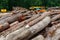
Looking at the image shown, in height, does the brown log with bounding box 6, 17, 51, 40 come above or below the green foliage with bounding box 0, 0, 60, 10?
above

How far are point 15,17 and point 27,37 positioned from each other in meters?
2.27

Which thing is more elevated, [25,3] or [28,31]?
[28,31]

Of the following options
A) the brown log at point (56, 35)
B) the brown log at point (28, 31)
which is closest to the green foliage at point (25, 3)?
the brown log at point (28, 31)

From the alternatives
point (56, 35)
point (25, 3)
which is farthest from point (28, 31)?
point (25, 3)

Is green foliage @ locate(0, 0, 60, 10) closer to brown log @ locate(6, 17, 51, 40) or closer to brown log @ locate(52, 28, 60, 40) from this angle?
brown log @ locate(6, 17, 51, 40)

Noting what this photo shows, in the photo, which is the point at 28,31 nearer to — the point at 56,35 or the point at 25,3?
the point at 56,35

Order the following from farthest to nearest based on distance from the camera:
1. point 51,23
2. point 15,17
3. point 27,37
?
point 15,17 → point 51,23 → point 27,37

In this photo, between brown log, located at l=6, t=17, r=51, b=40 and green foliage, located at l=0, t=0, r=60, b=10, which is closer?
brown log, located at l=6, t=17, r=51, b=40

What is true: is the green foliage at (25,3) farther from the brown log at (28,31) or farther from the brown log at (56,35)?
the brown log at (56,35)

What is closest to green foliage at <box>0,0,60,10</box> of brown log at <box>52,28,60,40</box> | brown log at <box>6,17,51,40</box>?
brown log at <box>6,17,51,40</box>

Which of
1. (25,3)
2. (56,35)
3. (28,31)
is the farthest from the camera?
(25,3)

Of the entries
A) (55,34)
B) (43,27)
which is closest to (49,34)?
(55,34)

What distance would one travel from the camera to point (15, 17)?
8.10m

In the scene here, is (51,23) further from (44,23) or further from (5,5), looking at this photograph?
(5,5)
